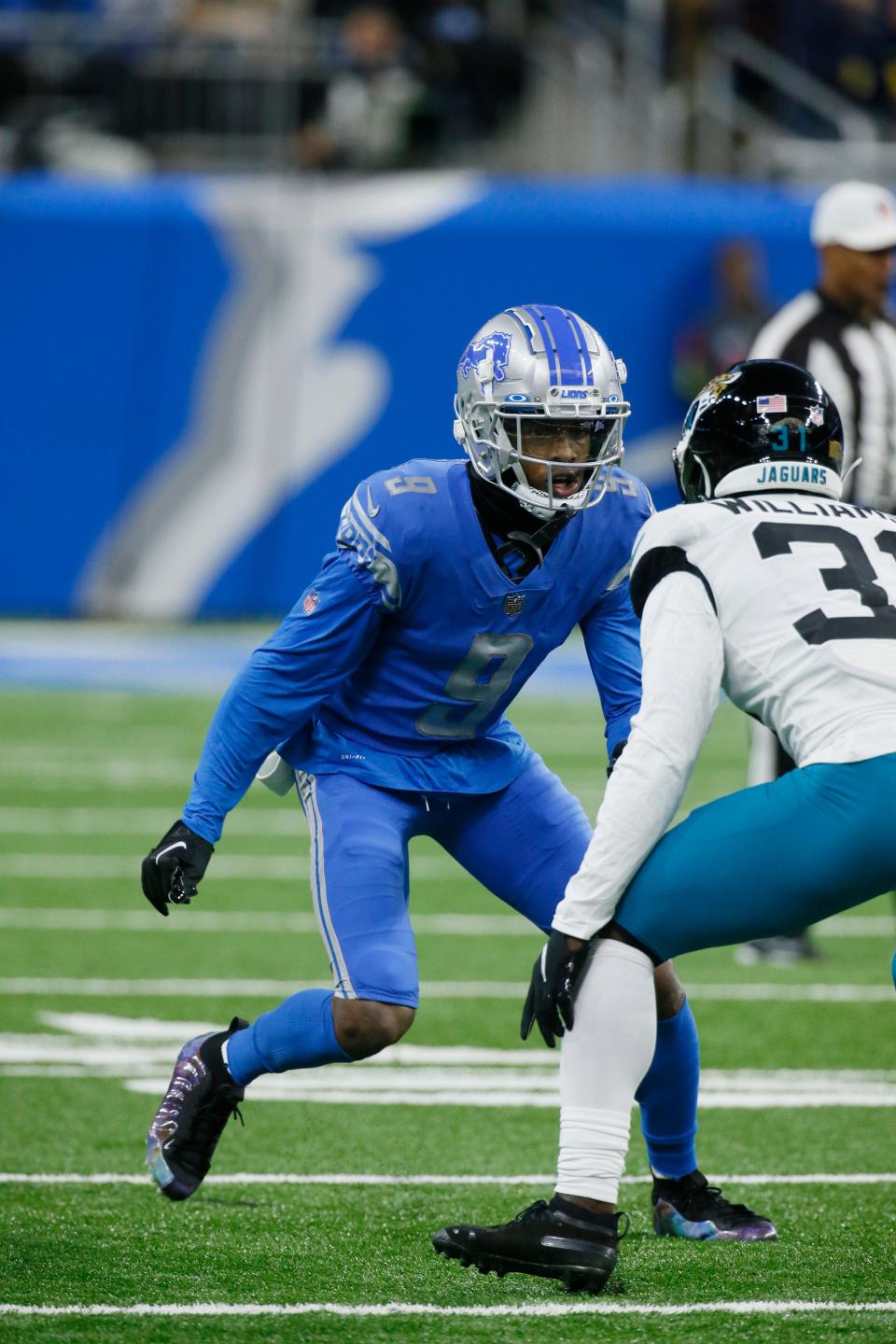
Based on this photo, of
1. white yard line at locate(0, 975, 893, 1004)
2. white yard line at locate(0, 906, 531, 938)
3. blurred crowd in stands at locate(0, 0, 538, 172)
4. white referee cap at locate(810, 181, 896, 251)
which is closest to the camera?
white yard line at locate(0, 975, 893, 1004)

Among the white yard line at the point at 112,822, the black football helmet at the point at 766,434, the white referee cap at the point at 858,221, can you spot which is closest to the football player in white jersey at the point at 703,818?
the black football helmet at the point at 766,434

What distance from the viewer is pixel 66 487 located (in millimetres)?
12898

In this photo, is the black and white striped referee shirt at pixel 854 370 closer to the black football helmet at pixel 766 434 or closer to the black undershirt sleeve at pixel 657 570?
the black football helmet at pixel 766 434

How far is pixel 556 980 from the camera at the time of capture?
3.02 m

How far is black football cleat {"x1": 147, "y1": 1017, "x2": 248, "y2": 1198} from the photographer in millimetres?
3596

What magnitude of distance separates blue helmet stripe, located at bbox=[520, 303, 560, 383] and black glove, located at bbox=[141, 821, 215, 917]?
99 centimetres

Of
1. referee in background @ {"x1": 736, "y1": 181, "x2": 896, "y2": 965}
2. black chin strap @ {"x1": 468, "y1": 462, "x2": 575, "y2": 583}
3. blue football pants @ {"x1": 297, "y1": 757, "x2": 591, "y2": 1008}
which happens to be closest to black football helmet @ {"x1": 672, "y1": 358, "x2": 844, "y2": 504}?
black chin strap @ {"x1": 468, "y1": 462, "x2": 575, "y2": 583}

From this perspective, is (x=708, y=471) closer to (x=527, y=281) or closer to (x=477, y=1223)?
(x=477, y=1223)

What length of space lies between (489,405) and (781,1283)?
1.50 metres

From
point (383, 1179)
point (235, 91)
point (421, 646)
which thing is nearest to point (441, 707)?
point (421, 646)

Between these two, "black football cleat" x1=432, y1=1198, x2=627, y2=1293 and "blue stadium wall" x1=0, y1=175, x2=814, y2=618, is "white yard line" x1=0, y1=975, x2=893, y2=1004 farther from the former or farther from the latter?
"blue stadium wall" x1=0, y1=175, x2=814, y2=618

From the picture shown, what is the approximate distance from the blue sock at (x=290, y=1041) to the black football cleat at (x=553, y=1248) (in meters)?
0.49

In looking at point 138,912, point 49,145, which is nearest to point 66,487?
point 49,145

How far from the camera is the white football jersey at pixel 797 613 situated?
9.91ft
